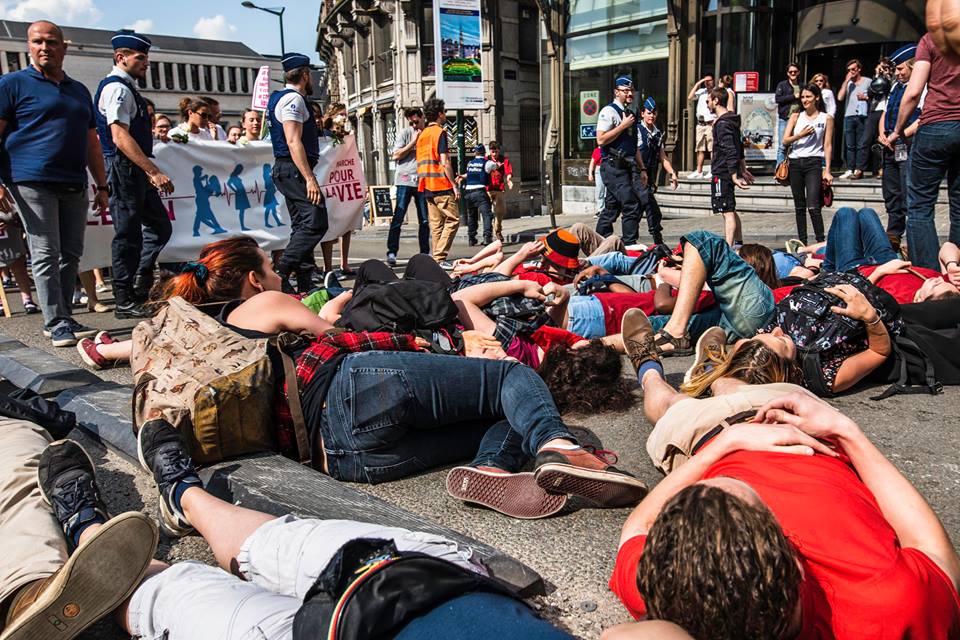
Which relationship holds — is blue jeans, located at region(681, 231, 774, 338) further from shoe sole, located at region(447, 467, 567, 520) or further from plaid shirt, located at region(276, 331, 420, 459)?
shoe sole, located at region(447, 467, 567, 520)

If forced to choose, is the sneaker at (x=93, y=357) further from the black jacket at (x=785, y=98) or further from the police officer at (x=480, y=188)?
the black jacket at (x=785, y=98)

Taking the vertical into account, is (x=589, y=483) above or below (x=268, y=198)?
below

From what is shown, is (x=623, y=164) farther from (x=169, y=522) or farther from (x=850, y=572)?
(x=850, y=572)

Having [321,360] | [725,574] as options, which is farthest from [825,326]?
[725,574]

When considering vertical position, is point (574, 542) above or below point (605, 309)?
below

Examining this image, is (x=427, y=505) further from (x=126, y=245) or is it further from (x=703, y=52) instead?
(x=703, y=52)

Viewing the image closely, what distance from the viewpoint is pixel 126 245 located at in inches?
234

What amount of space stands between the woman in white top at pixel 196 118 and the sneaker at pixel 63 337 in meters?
3.95

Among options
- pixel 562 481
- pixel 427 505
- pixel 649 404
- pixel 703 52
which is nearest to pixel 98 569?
pixel 427 505

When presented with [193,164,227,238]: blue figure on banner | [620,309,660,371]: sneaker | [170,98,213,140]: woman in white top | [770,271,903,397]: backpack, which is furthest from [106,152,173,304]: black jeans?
[770,271,903,397]: backpack

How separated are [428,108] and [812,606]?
8632 mm

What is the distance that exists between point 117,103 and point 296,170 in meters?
1.43

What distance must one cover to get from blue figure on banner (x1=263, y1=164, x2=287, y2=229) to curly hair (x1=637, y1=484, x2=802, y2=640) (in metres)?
8.25

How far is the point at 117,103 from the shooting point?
222 inches
